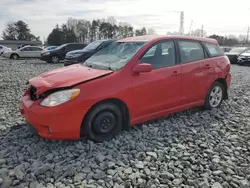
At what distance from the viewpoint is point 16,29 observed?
68750mm

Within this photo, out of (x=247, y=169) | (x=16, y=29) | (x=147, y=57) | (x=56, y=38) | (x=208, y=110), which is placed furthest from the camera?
(x=16, y=29)

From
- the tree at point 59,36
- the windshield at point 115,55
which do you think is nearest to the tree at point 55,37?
the tree at point 59,36

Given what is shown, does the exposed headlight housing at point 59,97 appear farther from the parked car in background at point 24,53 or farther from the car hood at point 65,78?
the parked car in background at point 24,53

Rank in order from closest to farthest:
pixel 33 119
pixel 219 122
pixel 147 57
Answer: pixel 33 119
pixel 147 57
pixel 219 122

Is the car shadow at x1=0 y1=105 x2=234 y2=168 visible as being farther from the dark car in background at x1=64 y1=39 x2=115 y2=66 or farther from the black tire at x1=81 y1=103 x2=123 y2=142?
the dark car in background at x1=64 y1=39 x2=115 y2=66

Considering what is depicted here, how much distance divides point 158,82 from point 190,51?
1215mm

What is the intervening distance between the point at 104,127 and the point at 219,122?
238cm

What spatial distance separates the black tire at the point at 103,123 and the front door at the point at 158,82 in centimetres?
35

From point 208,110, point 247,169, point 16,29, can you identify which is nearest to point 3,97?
point 208,110

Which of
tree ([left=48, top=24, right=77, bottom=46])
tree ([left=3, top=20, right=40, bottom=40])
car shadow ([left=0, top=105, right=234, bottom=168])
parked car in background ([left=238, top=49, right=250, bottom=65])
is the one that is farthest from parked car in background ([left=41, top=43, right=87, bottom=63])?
tree ([left=3, top=20, right=40, bottom=40])

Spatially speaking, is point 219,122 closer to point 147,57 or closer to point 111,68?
point 147,57

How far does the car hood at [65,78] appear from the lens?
347cm

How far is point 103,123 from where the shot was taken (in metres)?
3.69

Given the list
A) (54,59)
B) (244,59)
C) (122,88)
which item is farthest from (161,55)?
(244,59)
